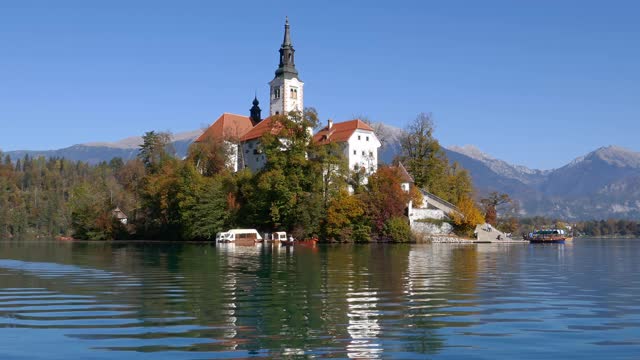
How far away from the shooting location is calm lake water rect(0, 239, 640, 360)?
13117mm

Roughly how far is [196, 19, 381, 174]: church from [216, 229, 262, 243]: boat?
53.3 ft

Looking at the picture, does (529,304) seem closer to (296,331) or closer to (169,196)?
(296,331)

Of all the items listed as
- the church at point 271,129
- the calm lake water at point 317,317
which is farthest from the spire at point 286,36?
the calm lake water at point 317,317

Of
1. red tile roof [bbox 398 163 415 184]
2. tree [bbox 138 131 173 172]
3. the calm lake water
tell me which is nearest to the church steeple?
tree [bbox 138 131 173 172]

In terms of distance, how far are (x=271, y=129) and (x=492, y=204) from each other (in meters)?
→ 44.2

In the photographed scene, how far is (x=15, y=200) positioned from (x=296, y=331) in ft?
550

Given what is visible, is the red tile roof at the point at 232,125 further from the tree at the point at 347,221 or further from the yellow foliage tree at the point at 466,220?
the yellow foliage tree at the point at 466,220

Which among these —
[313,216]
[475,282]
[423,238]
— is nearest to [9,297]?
[475,282]

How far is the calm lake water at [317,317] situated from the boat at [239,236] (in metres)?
51.8

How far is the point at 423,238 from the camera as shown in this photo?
9000 centimetres

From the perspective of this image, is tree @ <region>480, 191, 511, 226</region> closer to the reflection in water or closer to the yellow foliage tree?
the yellow foliage tree

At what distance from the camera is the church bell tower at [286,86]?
125 m

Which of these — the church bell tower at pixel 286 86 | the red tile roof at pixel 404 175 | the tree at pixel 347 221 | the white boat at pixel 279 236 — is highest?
the church bell tower at pixel 286 86

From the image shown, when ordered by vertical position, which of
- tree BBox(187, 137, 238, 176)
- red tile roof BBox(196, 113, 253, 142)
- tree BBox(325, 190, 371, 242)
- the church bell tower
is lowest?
tree BBox(325, 190, 371, 242)
